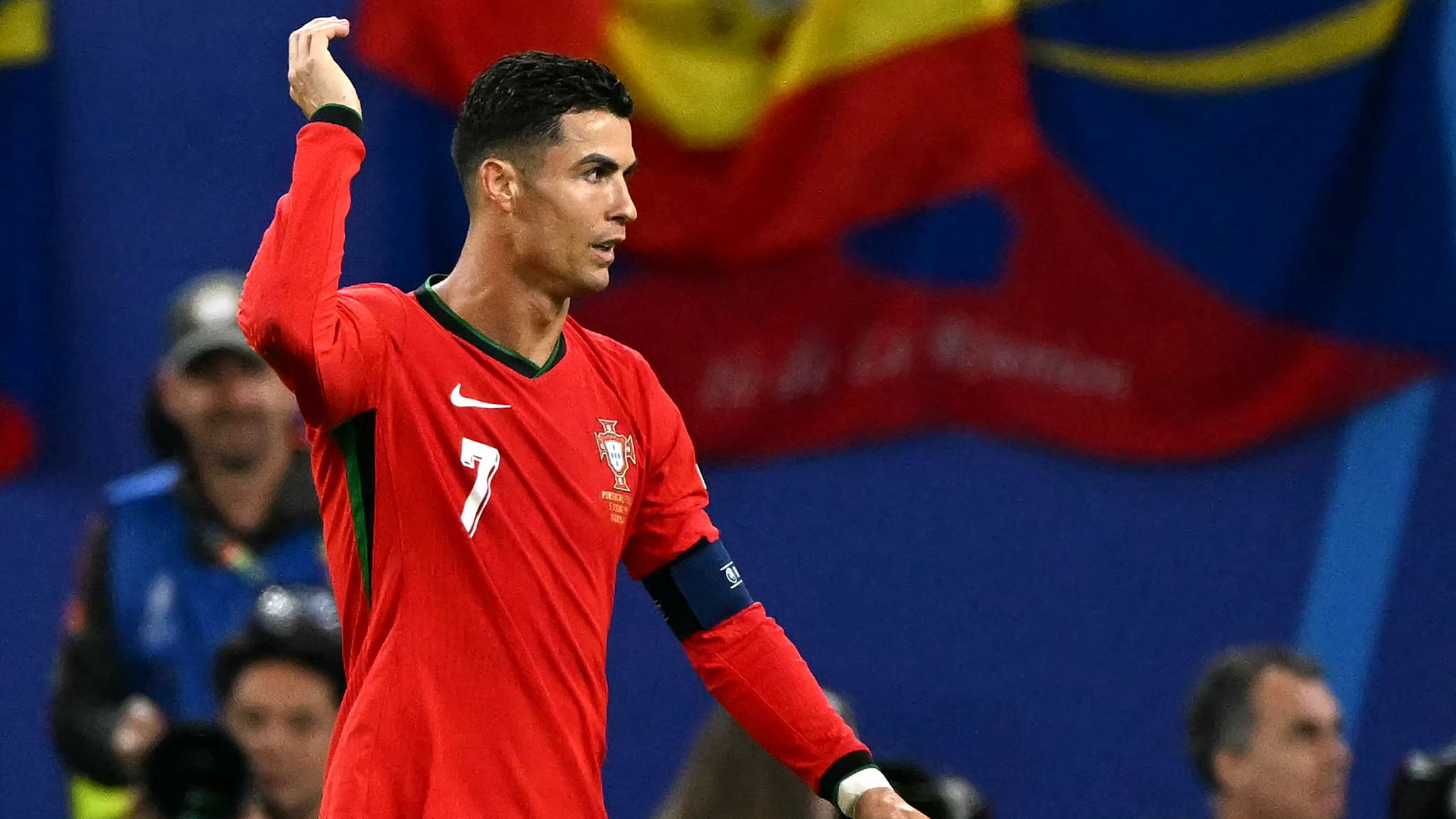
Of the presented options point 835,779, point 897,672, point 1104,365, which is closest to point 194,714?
point 835,779

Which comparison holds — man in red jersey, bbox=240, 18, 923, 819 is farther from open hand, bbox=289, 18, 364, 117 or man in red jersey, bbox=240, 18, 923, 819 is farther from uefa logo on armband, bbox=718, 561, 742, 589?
uefa logo on armband, bbox=718, 561, 742, 589

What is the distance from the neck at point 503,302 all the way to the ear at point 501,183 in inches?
1.6

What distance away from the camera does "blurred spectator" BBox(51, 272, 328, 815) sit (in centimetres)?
405

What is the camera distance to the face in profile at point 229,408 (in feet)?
13.3

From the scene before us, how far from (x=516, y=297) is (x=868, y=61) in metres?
2.91

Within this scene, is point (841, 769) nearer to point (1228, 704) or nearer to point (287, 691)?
point (287, 691)

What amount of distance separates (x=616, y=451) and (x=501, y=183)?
1.16ft

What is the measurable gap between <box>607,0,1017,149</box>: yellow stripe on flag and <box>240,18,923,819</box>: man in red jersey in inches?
105

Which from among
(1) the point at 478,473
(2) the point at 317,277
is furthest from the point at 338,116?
(1) the point at 478,473

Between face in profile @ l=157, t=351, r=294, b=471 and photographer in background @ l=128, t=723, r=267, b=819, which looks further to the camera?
face in profile @ l=157, t=351, r=294, b=471

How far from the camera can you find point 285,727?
11.9ft

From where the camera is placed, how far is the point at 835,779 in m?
2.71

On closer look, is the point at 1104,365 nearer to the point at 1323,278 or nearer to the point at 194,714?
the point at 1323,278

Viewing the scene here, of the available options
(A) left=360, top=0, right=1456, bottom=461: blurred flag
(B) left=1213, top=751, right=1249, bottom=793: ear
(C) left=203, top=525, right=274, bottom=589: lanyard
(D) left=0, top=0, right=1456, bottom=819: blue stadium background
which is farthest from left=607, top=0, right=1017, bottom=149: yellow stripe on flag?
(B) left=1213, top=751, right=1249, bottom=793: ear
